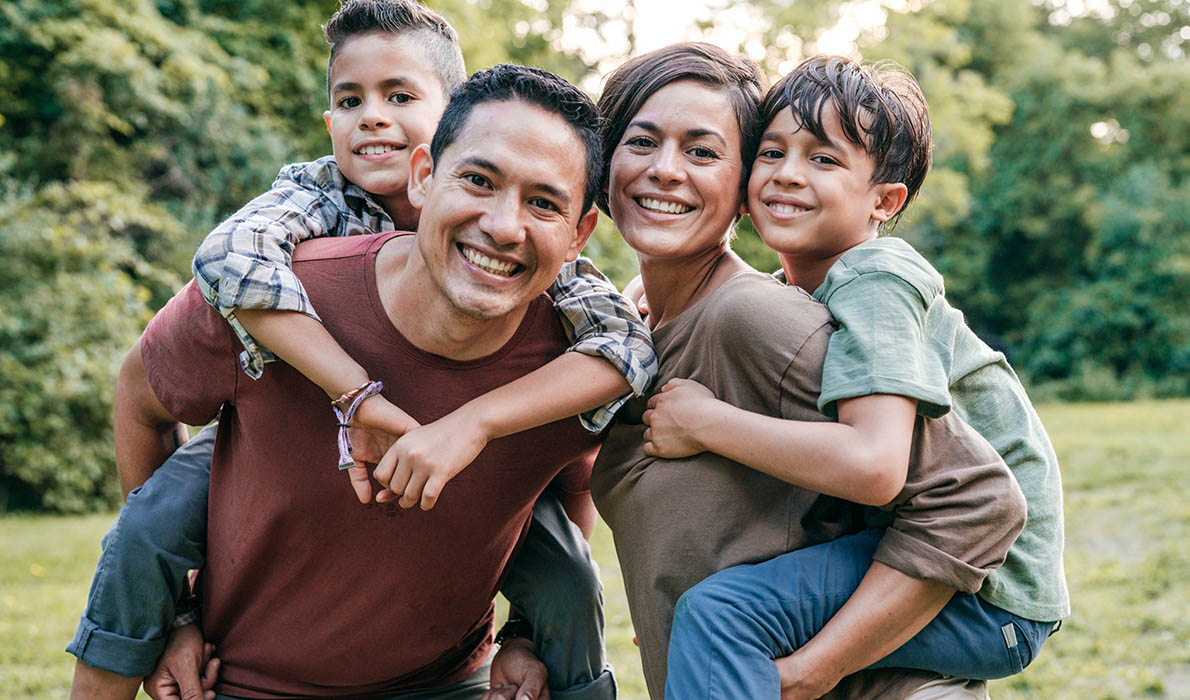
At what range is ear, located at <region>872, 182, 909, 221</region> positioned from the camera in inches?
104

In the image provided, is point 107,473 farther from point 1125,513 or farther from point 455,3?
point 1125,513

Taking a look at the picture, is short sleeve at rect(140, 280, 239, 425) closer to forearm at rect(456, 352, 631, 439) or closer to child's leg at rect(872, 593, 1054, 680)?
forearm at rect(456, 352, 631, 439)

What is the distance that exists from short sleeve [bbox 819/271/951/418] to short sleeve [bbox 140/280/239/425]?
4.49 feet

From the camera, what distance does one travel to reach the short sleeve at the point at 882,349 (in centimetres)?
206

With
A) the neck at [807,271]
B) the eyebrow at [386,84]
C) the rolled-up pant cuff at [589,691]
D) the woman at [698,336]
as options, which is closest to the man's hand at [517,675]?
the rolled-up pant cuff at [589,691]

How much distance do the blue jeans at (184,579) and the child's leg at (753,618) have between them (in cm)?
67

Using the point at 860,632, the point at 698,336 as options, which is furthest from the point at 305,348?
the point at 860,632

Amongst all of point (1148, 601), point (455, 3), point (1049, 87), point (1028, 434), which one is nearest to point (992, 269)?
point (1049, 87)

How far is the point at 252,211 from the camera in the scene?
2539 mm

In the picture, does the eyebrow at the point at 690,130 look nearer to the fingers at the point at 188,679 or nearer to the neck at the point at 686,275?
the neck at the point at 686,275

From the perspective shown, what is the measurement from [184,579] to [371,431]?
2.33ft

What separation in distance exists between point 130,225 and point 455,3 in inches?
212

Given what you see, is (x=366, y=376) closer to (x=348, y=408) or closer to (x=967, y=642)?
(x=348, y=408)

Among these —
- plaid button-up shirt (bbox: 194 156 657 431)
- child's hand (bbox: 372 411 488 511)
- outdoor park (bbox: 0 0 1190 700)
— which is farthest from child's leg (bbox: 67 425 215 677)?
outdoor park (bbox: 0 0 1190 700)
